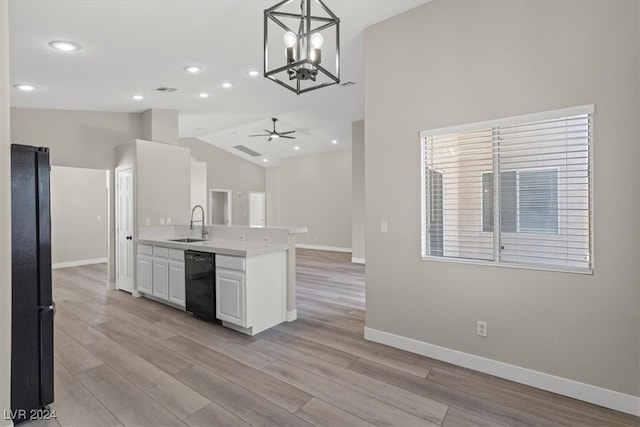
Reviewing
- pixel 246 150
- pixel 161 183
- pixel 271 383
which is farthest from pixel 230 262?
pixel 246 150

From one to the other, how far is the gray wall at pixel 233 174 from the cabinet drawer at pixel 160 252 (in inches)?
259

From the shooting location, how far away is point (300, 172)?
11.3 meters

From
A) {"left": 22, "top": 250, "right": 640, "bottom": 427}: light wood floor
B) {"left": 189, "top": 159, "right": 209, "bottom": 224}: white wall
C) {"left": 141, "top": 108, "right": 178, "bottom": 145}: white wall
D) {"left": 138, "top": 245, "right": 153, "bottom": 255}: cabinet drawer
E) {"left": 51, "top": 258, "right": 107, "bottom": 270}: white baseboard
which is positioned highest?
{"left": 141, "top": 108, "right": 178, "bottom": 145}: white wall

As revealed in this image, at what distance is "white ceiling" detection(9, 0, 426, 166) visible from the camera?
2.71 m

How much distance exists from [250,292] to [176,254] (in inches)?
56.8

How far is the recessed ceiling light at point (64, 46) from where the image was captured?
122 inches

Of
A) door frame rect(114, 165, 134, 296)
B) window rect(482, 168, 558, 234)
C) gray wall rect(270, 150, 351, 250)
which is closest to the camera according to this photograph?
window rect(482, 168, 558, 234)

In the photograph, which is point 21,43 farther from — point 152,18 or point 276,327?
point 276,327

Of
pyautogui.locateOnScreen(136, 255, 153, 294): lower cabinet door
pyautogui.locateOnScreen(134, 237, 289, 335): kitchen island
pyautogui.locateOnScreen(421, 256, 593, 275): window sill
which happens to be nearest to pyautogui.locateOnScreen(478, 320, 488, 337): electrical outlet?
pyautogui.locateOnScreen(421, 256, 593, 275): window sill

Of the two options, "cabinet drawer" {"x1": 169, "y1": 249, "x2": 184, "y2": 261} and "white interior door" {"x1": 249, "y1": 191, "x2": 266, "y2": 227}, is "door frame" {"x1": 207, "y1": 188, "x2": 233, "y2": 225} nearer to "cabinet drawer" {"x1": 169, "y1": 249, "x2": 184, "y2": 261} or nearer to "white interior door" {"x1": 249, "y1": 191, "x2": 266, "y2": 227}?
"white interior door" {"x1": 249, "y1": 191, "x2": 266, "y2": 227}

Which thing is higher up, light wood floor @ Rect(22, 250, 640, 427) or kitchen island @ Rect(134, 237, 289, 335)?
kitchen island @ Rect(134, 237, 289, 335)

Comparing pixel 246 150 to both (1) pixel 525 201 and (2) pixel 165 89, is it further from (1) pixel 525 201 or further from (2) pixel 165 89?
(1) pixel 525 201

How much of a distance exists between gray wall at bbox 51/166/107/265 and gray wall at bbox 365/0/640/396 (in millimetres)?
7701

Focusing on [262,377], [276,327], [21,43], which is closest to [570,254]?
[262,377]
